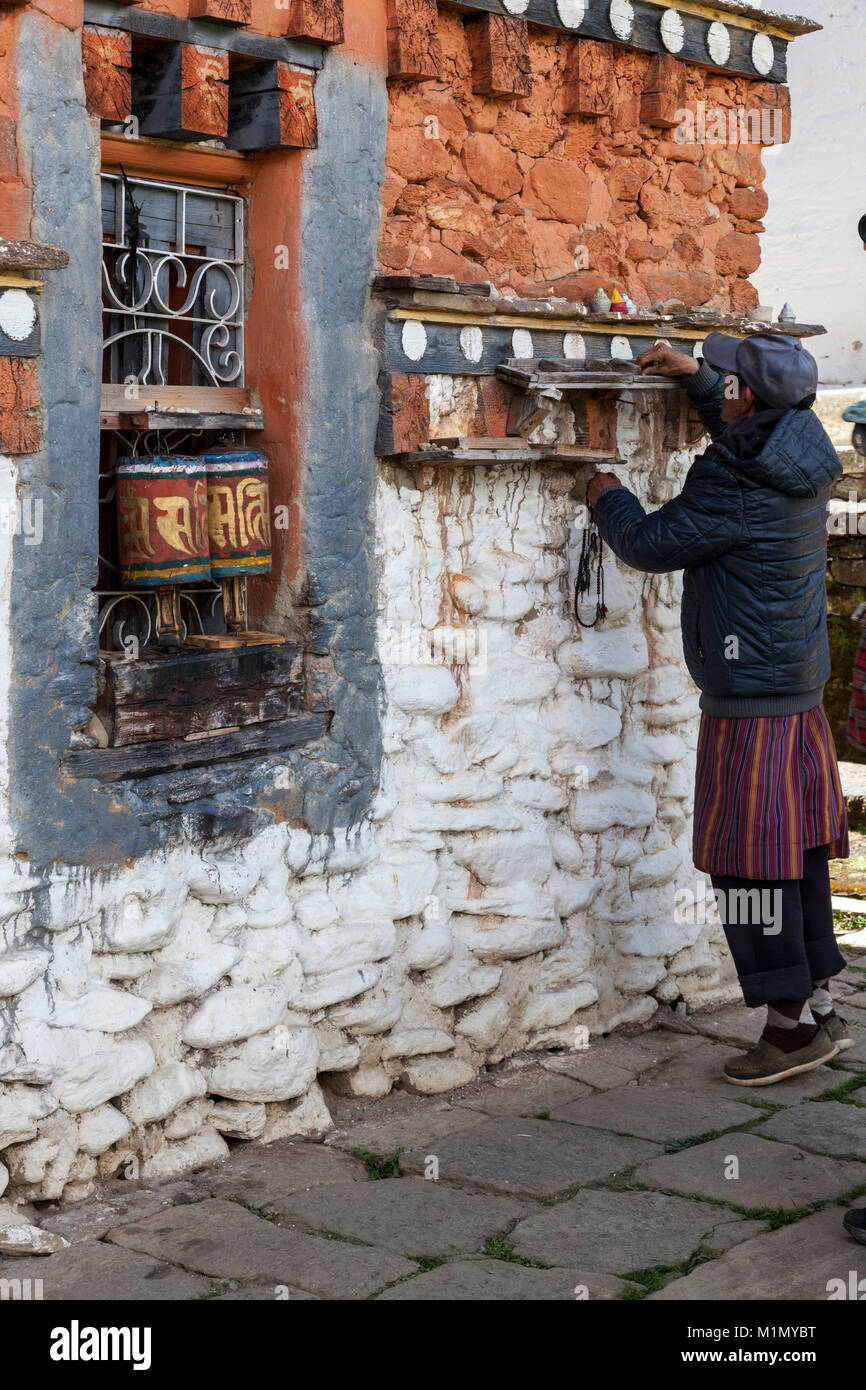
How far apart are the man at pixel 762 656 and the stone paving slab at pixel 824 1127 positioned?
0.21 m

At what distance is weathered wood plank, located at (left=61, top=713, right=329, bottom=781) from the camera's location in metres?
3.62

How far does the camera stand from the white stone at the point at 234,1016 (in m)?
3.80

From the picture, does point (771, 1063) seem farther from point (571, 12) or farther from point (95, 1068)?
point (571, 12)

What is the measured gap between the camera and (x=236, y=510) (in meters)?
3.92

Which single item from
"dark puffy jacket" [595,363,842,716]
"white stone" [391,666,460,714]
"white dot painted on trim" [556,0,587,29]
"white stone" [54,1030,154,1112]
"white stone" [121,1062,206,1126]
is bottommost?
"white stone" [121,1062,206,1126]

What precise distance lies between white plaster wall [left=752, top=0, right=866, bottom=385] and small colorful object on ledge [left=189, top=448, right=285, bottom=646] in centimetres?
665

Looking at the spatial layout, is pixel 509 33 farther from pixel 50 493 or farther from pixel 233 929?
pixel 233 929

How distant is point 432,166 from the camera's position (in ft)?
14.1

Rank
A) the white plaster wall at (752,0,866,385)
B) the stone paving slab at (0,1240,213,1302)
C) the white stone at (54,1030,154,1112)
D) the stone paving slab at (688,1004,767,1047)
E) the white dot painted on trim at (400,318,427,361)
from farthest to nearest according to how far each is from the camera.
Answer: the white plaster wall at (752,0,866,385)
the stone paving slab at (688,1004,767,1047)
the white dot painted on trim at (400,318,427,361)
the white stone at (54,1030,154,1112)
the stone paving slab at (0,1240,213,1302)

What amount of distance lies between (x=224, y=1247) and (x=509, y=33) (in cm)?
318

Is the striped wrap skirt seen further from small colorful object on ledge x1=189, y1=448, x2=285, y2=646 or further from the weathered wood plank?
small colorful object on ledge x1=189, y1=448, x2=285, y2=646

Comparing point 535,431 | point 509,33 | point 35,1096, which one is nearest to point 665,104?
point 509,33

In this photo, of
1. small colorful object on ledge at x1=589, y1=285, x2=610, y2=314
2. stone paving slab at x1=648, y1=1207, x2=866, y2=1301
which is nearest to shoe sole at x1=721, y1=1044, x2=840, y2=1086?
stone paving slab at x1=648, y1=1207, x2=866, y2=1301

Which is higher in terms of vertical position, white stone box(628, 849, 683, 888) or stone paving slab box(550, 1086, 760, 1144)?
white stone box(628, 849, 683, 888)
